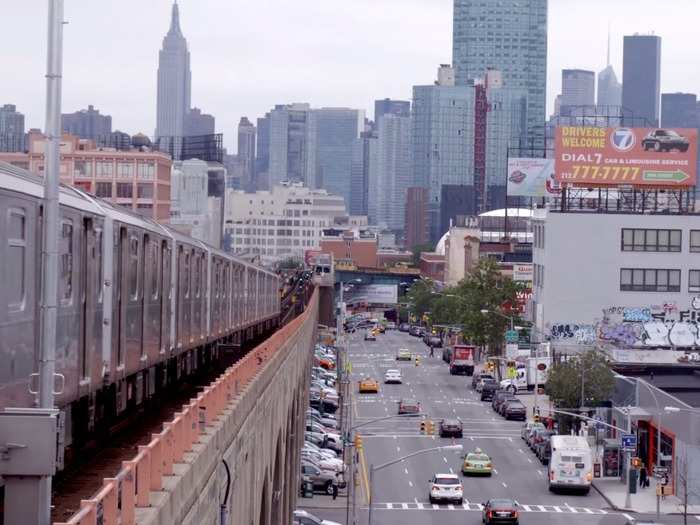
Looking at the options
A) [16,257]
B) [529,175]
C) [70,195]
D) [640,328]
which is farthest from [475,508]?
[529,175]

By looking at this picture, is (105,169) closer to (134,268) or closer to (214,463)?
(134,268)

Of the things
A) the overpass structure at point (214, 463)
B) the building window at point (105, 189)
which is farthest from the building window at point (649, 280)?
the overpass structure at point (214, 463)

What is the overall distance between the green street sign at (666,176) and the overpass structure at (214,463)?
53249 millimetres

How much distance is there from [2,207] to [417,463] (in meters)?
50.6

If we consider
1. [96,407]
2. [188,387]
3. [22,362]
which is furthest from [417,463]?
[22,362]

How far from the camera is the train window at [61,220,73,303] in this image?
14500 mm

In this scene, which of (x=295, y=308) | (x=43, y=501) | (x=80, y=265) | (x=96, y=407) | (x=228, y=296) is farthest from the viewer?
(x=295, y=308)

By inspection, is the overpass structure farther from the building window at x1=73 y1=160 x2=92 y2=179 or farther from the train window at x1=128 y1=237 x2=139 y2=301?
the building window at x1=73 y1=160 x2=92 y2=179

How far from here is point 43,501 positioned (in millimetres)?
10273

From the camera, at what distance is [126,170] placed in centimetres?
11338

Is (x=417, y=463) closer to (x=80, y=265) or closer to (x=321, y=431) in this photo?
(x=321, y=431)

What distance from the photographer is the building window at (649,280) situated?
3179 inches

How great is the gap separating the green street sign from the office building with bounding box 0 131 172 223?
38.2m

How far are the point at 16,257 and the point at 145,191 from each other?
10277cm
